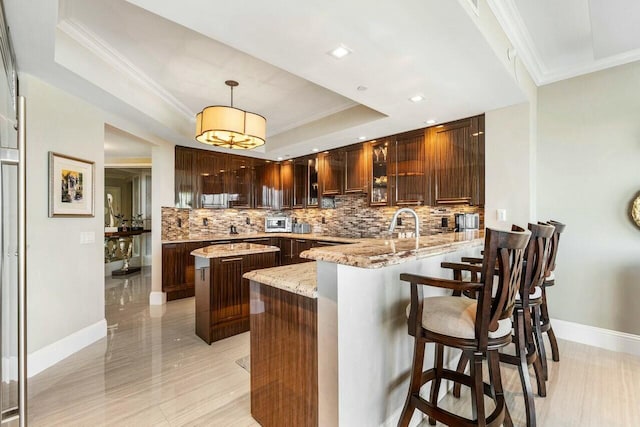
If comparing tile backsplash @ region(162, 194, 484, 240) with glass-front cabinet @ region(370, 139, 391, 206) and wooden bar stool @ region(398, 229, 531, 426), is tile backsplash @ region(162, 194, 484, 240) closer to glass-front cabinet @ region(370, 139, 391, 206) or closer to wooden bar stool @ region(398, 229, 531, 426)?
glass-front cabinet @ region(370, 139, 391, 206)

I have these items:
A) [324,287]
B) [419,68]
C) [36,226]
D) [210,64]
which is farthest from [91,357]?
[419,68]

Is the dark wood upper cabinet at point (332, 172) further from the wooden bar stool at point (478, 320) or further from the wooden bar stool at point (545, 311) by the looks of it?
the wooden bar stool at point (478, 320)

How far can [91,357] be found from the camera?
9.50ft

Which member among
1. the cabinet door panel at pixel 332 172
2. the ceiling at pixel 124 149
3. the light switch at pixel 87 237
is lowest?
the light switch at pixel 87 237

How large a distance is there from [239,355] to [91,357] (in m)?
1.39

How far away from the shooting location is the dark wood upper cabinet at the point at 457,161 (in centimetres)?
361

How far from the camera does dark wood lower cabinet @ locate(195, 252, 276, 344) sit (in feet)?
10.5

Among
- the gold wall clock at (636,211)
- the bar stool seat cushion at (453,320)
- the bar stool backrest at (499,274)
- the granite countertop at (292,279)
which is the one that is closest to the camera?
the bar stool backrest at (499,274)

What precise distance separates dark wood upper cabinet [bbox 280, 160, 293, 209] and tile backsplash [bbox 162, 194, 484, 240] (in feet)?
1.27

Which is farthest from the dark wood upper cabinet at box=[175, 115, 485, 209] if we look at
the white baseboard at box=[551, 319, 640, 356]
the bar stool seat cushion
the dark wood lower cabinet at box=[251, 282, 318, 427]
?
the dark wood lower cabinet at box=[251, 282, 318, 427]

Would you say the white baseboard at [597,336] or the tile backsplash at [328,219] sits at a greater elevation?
the tile backsplash at [328,219]

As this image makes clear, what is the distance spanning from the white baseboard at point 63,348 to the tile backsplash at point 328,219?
1878 millimetres

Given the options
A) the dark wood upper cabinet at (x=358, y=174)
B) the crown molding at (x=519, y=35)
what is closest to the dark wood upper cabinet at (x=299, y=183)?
the dark wood upper cabinet at (x=358, y=174)

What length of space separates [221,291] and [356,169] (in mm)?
2913
